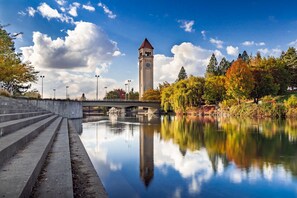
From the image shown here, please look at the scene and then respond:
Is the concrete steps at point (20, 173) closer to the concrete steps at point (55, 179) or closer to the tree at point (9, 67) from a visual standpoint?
the concrete steps at point (55, 179)

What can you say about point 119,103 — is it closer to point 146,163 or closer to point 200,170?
point 146,163

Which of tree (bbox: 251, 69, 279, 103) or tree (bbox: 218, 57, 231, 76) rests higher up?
tree (bbox: 218, 57, 231, 76)

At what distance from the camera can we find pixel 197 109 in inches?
2493

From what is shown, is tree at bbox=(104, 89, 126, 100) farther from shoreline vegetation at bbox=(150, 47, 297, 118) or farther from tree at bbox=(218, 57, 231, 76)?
shoreline vegetation at bbox=(150, 47, 297, 118)

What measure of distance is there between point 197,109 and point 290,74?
22.8m

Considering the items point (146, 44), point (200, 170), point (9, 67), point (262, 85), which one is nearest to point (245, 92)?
point (262, 85)

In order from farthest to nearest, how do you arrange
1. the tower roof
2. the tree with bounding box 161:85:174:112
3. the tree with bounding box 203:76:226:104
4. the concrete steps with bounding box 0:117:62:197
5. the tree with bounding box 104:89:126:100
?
the tree with bounding box 104:89:126:100
the tower roof
the tree with bounding box 161:85:174:112
the tree with bounding box 203:76:226:104
the concrete steps with bounding box 0:117:62:197

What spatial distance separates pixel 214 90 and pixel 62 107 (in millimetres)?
34311

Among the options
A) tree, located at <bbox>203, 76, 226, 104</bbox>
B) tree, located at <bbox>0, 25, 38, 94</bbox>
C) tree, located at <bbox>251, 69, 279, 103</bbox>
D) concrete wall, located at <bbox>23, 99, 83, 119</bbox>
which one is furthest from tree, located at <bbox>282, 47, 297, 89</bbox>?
tree, located at <bbox>0, 25, 38, 94</bbox>

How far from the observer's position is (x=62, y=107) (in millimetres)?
42656

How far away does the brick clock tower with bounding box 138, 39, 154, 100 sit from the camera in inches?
4530

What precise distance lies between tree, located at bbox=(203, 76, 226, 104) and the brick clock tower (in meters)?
52.7

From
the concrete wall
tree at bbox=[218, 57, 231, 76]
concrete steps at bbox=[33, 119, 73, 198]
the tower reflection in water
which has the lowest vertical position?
the tower reflection in water

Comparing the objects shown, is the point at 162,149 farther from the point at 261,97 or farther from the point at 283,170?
the point at 261,97
